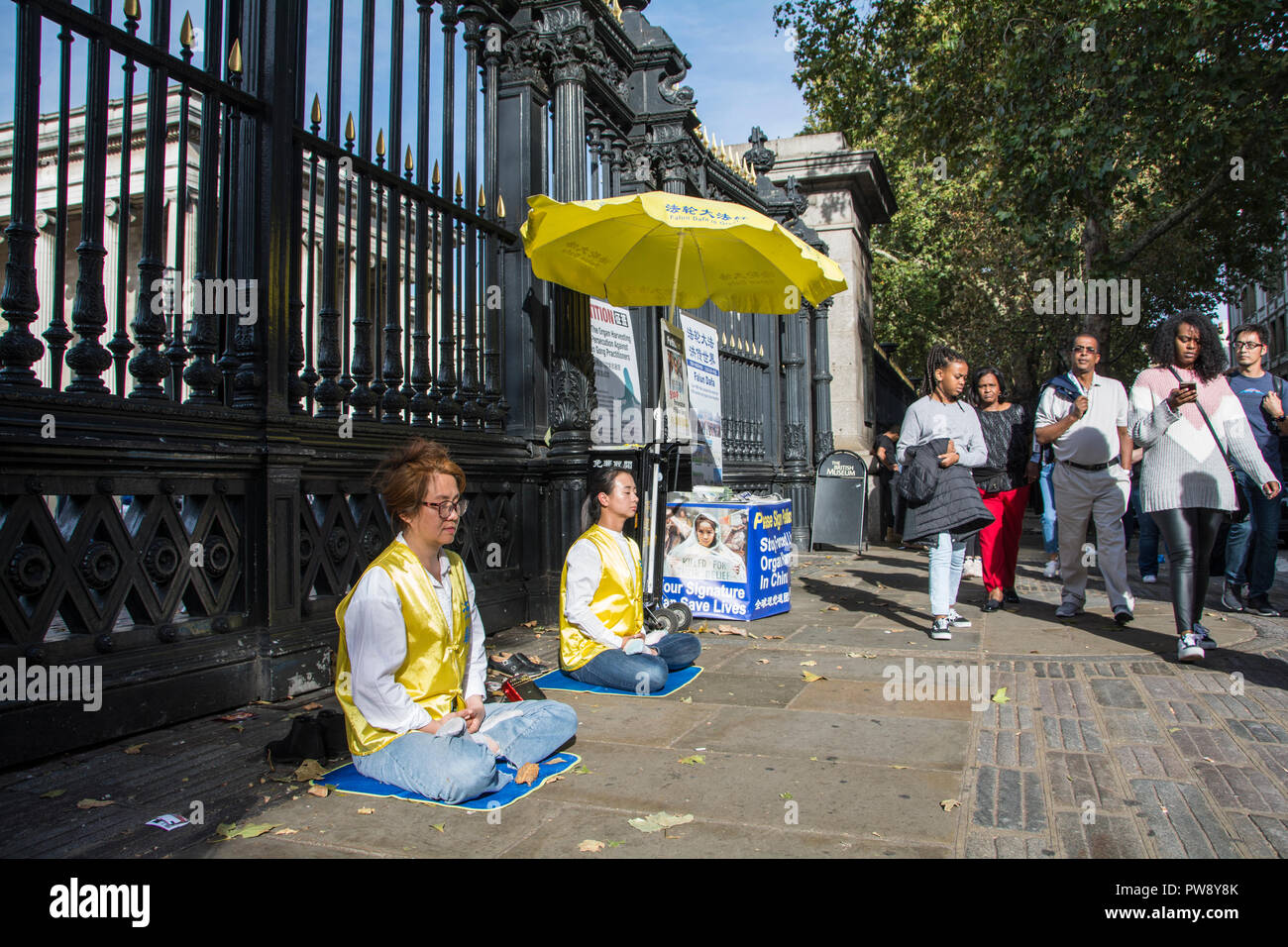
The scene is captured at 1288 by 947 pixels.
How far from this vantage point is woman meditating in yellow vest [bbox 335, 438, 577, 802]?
3193 mm

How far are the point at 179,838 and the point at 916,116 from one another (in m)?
17.5

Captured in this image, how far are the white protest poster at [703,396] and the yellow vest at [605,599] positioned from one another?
12.3 feet

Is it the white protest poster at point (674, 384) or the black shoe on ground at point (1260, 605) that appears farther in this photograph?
the white protest poster at point (674, 384)

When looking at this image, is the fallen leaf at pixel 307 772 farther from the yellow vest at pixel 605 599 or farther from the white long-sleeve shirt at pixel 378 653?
the yellow vest at pixel 605 599

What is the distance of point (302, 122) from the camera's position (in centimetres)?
516

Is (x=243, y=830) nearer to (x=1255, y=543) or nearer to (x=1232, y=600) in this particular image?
(x=1232, y=600)

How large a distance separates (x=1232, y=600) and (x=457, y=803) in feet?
22.7

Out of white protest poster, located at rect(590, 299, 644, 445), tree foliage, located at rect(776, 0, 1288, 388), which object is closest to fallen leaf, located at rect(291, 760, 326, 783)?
white protest poster, located at rect(590, 299, 644, 445)

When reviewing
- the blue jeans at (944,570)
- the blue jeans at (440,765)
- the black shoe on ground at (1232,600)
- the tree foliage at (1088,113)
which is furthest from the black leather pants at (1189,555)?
the tree foliage at (1088,113)

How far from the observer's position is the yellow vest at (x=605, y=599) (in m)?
4.89

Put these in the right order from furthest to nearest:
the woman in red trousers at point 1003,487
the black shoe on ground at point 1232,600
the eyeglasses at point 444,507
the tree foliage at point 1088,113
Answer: the tree foliage at point 1088,113, the woman in red trousers at point 1003,487, the black shoe on ground at point 1232,600, the eyeglasses at point 444,507

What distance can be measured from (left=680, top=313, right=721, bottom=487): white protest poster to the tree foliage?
6.93m

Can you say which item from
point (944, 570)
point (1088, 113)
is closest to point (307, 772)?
point (944, 570)
